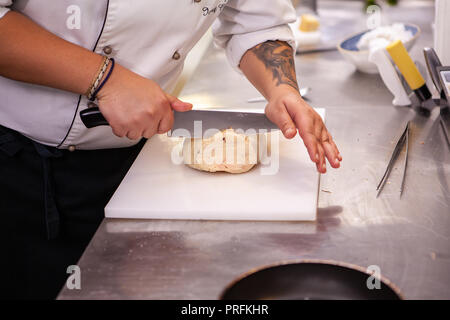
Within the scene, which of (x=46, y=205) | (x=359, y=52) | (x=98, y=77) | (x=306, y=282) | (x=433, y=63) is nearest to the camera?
(x=306, y=282)

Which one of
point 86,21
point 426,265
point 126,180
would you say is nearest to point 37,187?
point 126,180

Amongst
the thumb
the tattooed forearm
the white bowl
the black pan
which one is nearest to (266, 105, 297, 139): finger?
the tattooed forearm

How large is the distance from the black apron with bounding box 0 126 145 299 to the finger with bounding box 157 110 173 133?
0.32 metres

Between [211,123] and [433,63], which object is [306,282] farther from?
[433,63]

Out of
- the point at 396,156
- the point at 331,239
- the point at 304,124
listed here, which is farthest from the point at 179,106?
the point at 396,156

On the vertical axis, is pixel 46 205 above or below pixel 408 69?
below

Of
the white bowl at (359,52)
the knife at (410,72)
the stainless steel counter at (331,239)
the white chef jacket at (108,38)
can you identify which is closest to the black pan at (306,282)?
the stainless steel counter at (331,239)

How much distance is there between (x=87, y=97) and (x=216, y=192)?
342 millimetres

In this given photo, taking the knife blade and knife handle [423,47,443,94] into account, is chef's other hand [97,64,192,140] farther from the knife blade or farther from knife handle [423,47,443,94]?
knife handle [423,47,443,94]

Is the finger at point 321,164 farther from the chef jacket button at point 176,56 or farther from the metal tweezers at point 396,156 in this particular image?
the chef jacket button at point 176,56

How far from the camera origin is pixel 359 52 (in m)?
1.80

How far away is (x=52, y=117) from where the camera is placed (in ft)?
4.03

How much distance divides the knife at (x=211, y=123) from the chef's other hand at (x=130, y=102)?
0.32ft
